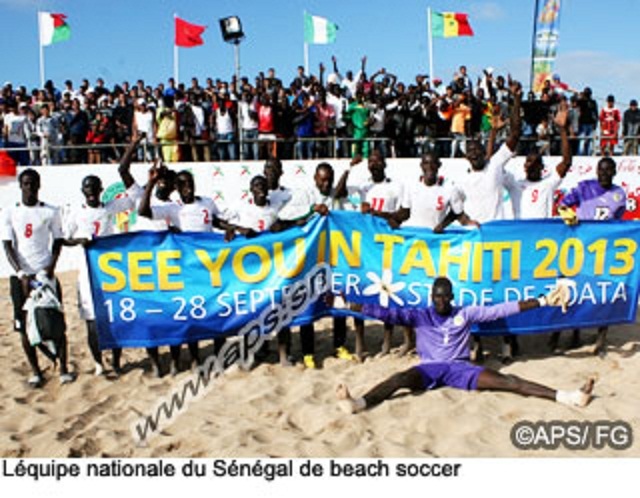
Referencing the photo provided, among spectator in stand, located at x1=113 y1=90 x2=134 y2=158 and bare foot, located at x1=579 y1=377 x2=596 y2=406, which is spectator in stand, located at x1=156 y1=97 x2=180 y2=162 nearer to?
spectator in stand, located at x1=113 y1=90 x2=134 y2=158

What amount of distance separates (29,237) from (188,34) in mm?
13385

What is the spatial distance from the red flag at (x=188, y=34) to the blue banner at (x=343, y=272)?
1318cm

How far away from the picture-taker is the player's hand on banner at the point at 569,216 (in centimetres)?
671

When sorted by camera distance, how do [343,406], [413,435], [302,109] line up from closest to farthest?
1. [413,435]
2. [343,406]
3. [302,109]

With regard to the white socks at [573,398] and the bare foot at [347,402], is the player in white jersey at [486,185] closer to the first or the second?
the white socks at [573,398]

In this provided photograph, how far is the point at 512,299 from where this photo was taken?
680 centimetres

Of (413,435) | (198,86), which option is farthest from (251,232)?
(198,86)

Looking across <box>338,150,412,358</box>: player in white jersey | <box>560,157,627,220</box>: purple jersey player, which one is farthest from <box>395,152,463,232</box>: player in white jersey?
<box>560,157,627,220</box>: purple jersey player

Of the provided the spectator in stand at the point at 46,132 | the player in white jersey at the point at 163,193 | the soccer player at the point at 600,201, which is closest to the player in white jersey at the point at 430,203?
the soccer player at the point at 600,201

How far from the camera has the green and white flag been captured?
61.5 ft

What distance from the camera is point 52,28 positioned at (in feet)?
59.4

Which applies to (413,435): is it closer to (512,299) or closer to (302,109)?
(512,299)

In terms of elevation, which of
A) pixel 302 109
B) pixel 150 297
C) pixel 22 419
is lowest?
pixel 22 419

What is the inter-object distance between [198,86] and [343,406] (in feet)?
40.7
